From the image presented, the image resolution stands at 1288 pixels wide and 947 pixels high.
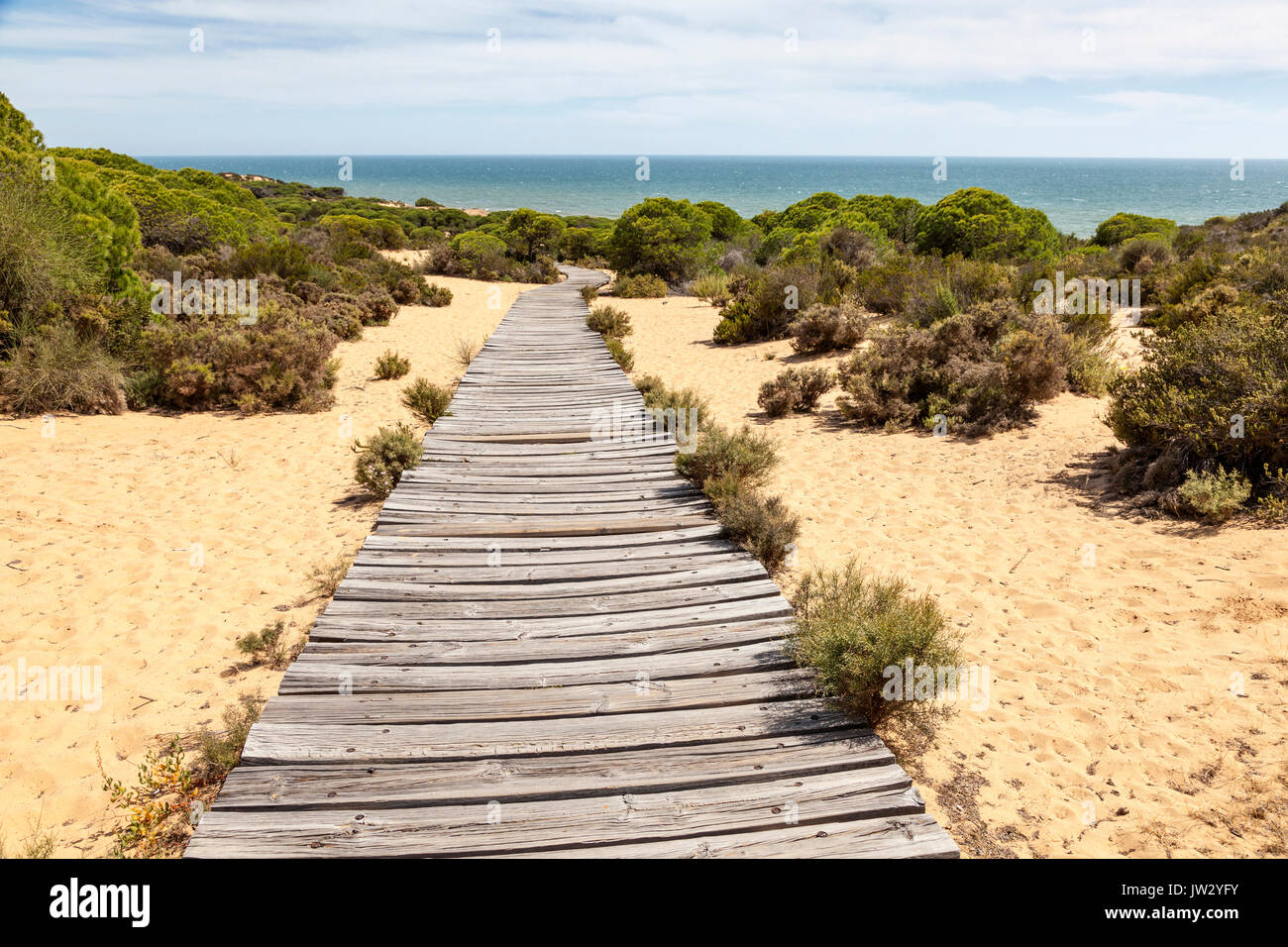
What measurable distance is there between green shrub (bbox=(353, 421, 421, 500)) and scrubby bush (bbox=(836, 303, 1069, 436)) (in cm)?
574

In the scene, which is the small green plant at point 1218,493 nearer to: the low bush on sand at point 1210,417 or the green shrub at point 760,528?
the low bush on sand at point 1210,417

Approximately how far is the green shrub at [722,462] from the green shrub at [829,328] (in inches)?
263

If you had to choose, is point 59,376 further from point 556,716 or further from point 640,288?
point 640,288

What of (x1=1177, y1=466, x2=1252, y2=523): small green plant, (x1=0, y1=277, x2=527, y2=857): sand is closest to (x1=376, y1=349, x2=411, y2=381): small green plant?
(x1=0, y1=277, x2=527, y2=857): sand

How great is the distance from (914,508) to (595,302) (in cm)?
1508

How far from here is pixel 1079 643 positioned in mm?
4008

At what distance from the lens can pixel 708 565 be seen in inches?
178

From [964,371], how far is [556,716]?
7357 millimetres

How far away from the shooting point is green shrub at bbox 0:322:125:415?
7.76 m

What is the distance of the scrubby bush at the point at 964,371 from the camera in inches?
315

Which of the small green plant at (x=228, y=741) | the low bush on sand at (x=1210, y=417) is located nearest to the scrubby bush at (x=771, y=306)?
the low bush on sand at (x=1210, y=417)

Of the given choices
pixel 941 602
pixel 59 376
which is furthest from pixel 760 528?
pixel 59 376
